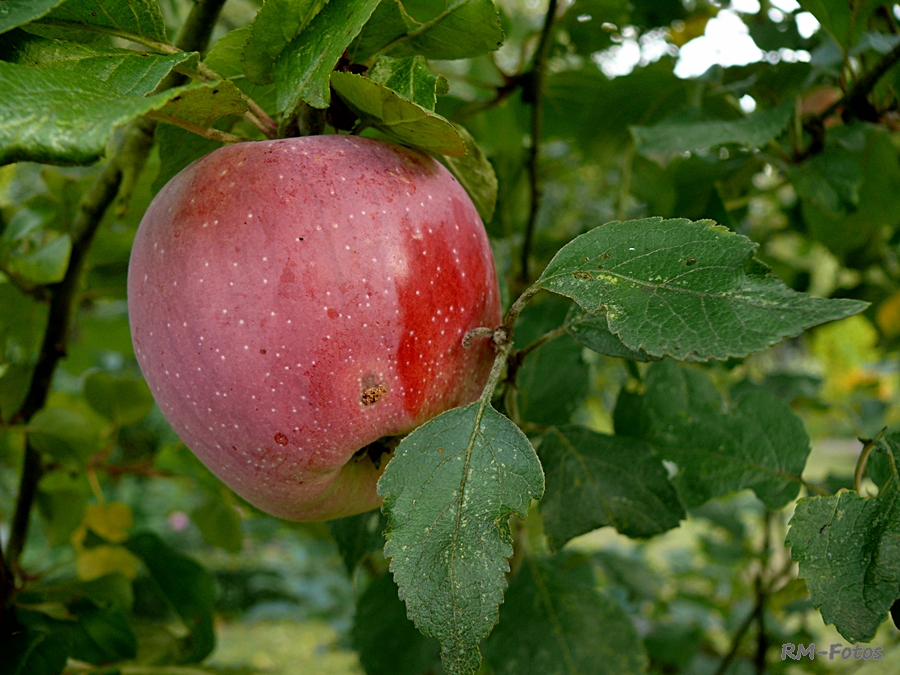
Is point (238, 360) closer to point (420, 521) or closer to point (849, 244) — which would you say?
point (420, 521)

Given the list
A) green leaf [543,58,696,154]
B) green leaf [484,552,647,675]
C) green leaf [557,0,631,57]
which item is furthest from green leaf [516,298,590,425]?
green leaf [557,0,631,57]

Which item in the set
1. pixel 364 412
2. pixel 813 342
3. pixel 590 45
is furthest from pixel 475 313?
pixel 813 342

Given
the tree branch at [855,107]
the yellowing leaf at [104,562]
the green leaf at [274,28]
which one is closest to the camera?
the green leaf at [274,28]

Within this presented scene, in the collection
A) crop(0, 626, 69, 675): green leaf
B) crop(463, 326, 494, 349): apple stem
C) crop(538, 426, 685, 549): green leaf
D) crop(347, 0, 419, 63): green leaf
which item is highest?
crop(347, 0, 419, 63): green leaf

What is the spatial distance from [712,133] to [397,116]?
0.28 meters

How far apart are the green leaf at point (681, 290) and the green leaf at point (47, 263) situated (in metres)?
0.44

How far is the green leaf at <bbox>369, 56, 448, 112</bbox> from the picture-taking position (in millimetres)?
355

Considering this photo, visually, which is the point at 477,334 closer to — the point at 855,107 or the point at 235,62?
the point at 235,62

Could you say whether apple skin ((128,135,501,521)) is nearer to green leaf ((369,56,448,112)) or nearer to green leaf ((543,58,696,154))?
green leaf ((369,56,448,112))

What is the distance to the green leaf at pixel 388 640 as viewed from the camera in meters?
0.68

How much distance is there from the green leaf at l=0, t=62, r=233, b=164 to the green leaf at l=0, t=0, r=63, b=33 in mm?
17

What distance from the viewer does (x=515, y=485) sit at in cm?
33

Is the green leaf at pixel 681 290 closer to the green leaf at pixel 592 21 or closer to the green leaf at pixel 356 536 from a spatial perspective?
the green leaf at pixel 356 536

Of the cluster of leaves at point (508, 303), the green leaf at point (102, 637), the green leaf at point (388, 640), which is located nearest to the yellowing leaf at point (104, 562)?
the cluster of leaves at point (508, 303)
